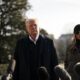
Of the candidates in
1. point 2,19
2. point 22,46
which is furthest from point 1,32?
point 22,46

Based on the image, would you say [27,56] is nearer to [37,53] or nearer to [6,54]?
[37,53]

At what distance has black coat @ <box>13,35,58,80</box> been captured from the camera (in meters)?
7.31

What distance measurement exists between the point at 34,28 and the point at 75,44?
0.68 metres

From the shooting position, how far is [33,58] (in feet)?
24.1

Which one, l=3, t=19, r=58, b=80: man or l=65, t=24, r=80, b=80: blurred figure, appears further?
l=3, t=19, r=58, b=80: man

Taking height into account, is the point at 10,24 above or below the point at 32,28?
below

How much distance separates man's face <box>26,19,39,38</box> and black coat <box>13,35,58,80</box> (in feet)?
0.77

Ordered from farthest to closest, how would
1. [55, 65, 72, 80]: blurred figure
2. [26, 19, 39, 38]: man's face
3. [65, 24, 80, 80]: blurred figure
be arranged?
[26, 19, 39, 38]: man's face
[65, 24, 80, 80]: blurred figure
[55, 65, 72, 80]: blurred figure

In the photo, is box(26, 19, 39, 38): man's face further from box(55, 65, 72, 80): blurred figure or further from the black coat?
box(55, 65, 72, 80): blurred figure

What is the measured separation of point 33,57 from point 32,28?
1.59ft

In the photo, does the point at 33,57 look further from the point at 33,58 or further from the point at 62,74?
the point at 62,74

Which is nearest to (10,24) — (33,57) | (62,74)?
(33,57)

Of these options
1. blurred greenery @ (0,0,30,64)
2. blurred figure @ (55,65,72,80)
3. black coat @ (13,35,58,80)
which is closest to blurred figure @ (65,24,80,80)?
black coat @ (13,35,58,80)

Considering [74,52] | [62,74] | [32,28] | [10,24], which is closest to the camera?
[62,74]
